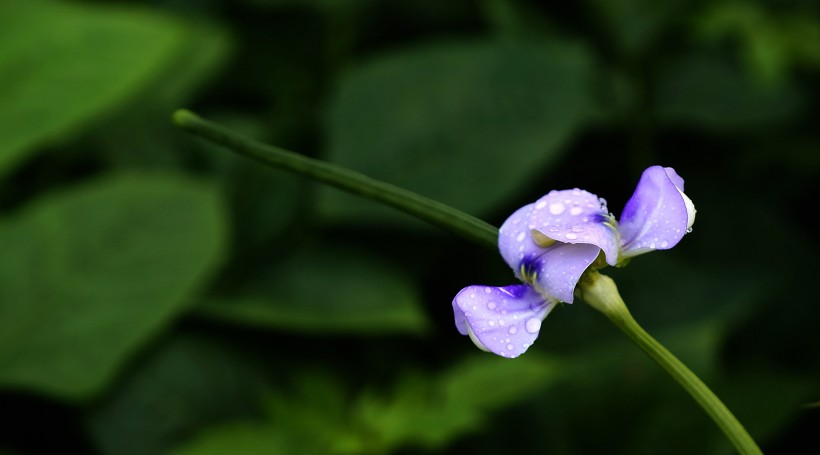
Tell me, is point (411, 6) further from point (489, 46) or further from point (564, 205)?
point (564, 205)

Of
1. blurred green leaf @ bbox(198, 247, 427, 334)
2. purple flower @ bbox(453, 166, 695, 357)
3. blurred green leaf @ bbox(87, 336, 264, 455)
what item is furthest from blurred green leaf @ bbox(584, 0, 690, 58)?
purple flower @ bbox(453, 166, 695, 357)

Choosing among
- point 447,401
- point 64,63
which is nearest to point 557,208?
point 447,401

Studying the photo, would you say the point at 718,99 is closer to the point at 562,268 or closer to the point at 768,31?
the point at 768,31

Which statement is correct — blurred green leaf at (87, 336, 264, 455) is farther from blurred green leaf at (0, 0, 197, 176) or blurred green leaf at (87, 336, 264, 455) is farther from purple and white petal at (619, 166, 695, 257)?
purple and white petal at (619, 166, 695, 257)

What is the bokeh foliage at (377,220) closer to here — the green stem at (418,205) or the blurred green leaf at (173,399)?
the blurred green leaf at (173,399)

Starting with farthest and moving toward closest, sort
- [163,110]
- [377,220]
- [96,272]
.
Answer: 1. [163,110]
2. [377,220]
3. [96,272]

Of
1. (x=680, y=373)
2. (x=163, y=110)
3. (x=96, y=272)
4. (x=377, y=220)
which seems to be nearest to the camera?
(x=680, y=373)

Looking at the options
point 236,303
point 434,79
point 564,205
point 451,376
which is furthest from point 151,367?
point 564,205
